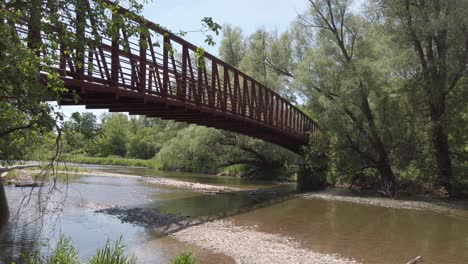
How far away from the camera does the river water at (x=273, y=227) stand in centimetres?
1183

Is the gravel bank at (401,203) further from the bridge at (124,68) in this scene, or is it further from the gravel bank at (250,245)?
the gravel bank at (250,245)

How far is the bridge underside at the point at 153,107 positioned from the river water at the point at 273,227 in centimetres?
382

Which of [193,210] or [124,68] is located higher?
[124,68]

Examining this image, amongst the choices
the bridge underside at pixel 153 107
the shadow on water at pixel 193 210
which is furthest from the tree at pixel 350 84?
the shadow on water at pixel 193 210

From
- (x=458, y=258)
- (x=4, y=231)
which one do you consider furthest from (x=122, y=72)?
(x=458, y=258)

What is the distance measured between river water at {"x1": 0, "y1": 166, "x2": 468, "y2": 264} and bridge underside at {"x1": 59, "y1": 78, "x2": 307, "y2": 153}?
12.5 feet

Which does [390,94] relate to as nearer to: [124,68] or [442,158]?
[442,158]

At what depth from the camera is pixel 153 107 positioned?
1877cm

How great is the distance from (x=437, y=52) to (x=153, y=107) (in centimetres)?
1949

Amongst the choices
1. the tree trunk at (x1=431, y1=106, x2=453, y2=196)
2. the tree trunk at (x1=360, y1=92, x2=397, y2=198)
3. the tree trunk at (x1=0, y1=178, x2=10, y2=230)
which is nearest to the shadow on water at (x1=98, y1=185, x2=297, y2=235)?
the tree trunk at (x1=0, y1=178, x2=10, y2=230)

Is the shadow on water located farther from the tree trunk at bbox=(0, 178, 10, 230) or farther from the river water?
the tree trunk at bbox=(0, 178, 10, 230)

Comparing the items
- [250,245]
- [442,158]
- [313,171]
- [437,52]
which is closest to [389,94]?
[437,52]

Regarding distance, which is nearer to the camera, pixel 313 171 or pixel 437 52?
pixel 437 52

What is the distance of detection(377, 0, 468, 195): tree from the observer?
24.6 meters
